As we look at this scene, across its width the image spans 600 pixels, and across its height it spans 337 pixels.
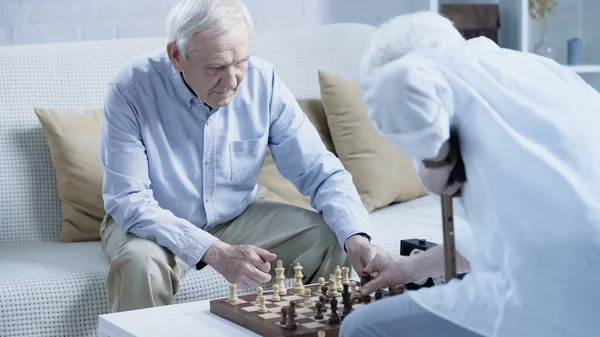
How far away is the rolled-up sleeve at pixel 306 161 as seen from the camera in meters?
2.32

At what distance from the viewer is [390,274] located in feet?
5.93

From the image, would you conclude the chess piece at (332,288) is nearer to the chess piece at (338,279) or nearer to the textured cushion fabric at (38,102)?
the chess piece at (338,279)

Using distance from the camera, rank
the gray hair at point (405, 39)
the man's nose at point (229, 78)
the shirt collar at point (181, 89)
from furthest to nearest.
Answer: the shirt collar at point (181, 89), the man's nose at point (229, 78), the gray hair at point (405, 39)

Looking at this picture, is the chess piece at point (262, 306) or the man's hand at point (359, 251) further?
the man's hand at point (359, 251)

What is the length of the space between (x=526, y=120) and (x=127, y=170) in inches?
46.1

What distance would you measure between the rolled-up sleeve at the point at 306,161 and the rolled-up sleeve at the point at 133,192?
0.34 m

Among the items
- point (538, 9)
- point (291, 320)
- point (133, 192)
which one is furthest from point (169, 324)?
point (538, 9)

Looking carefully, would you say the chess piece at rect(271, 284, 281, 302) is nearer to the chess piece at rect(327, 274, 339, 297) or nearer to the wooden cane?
the chess piece at rect(327, 274, 339, 297)

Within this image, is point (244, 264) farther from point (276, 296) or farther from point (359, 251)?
point (359, 251)

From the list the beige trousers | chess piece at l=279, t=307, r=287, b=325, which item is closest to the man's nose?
the beige trousers

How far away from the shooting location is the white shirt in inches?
50.9

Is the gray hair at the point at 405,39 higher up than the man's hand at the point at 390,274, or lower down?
higher up

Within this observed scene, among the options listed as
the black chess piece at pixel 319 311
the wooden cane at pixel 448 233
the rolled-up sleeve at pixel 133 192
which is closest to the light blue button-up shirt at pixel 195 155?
the rolled-up sleeve at pixel 133 192

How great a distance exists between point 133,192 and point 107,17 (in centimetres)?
114
